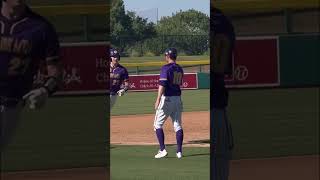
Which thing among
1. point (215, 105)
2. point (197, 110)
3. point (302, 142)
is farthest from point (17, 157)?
point (197, 110)

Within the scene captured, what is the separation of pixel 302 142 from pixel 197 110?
8.48 meters

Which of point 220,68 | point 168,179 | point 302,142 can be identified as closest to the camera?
point 220,68

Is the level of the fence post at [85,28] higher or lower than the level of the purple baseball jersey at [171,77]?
higher

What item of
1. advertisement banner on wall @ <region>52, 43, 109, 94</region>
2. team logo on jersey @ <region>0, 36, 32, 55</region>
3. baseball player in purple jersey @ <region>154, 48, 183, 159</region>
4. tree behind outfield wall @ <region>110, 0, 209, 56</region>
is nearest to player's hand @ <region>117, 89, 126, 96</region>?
baseball player in purple jersey @ <region>154, 48, 183, 159</region>

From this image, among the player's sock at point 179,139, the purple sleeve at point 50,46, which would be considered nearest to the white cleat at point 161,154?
the player's sock at point 179,139

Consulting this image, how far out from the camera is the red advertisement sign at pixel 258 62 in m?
10.1

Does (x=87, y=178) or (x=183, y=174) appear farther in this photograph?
(x=183, y=174)

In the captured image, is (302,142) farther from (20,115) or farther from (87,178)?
(20,115)

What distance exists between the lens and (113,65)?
31.9ft

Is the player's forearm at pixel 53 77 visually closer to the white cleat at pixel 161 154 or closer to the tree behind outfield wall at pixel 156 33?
the white cleat at pixel 161 154

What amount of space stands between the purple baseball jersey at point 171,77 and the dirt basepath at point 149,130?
1925 millimetres

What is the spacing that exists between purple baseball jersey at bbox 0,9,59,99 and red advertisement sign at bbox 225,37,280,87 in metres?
5.90

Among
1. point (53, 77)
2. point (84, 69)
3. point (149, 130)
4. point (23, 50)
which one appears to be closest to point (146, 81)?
point (149, 130)

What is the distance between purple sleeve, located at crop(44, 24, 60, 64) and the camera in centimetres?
413
